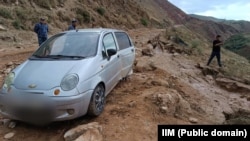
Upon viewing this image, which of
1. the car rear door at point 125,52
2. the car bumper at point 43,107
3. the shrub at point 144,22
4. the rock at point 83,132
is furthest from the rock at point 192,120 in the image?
the shrub at point 144,22

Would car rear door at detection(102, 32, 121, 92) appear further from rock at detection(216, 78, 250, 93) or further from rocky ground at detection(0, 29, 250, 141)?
rock at detection(216, 78, 250, 93)

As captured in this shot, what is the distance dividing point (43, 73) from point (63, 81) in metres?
0.44

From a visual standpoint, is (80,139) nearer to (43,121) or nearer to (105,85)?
(43,121)

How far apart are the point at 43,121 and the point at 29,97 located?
1.43ft

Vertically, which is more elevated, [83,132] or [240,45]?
[83,132]

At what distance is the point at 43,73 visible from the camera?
5.30 m

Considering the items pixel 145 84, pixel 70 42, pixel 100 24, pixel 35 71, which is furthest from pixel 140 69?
pixel 100 24

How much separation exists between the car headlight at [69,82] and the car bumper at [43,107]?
0.58 ft

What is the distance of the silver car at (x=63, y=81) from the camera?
4941mm

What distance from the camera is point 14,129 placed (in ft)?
17.9

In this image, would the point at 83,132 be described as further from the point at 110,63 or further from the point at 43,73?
the point at 110,63

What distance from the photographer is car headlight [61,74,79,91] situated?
5047mm

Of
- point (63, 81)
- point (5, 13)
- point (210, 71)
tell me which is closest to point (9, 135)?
point (63, 81)

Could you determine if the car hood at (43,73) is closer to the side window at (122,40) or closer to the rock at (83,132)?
the rock at (83,132)
